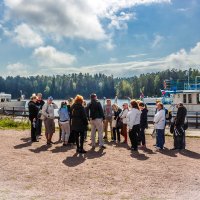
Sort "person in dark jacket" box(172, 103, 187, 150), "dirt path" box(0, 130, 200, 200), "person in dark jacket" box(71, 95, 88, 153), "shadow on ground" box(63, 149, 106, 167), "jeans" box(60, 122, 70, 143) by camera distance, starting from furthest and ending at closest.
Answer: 1. "jeans" box(60, 122, 70, 143)
2. "person in dark jacket" box(172, 103, 187, 150)
3. "person in dark jacket" box(71, 95, 88, 153)
4. "shadow on ground" box(63, 149, 106, 167)
5. "dirt path" box(0, 130, 200, 200)

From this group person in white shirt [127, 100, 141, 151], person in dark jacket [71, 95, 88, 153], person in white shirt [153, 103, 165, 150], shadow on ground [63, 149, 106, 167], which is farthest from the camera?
person in white shirt [153, 103, 165, 150]

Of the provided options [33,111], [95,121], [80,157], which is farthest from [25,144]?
[80,157]

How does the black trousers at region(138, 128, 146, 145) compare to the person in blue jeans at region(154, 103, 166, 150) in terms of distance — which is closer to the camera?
the person in blue jeans at region(154, 103, 166, 150)

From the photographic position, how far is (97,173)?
33.1 feet

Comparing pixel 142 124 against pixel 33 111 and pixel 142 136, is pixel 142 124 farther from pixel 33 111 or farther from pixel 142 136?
pixel 33 111

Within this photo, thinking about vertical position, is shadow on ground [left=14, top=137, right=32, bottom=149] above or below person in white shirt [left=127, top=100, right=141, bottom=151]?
below

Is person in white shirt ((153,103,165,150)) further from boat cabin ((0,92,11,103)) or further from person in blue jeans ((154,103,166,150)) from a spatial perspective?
boat cabin ((0,92,11,103))

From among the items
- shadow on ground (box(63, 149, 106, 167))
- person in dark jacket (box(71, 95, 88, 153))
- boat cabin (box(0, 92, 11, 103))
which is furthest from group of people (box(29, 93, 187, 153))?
boat cabin (box(0, 92, 11, 103))

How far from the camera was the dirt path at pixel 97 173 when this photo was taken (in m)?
8.24

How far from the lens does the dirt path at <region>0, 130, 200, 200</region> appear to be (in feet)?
27.0

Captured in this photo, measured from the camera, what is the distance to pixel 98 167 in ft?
35.4

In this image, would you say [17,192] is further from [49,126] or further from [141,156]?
[49,126]

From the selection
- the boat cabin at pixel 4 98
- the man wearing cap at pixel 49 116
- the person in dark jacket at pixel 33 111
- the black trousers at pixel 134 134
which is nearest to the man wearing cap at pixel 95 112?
the black trousers at pixel 134 134

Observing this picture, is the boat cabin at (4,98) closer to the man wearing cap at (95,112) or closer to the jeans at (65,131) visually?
the jeans at (65,131)
